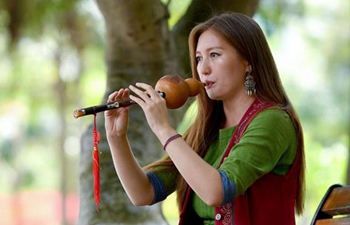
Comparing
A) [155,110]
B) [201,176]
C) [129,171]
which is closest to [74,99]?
[129,171]

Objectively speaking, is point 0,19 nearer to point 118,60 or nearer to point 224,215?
point 118,60

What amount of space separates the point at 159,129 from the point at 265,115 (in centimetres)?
33

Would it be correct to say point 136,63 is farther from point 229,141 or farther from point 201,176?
point 201,176

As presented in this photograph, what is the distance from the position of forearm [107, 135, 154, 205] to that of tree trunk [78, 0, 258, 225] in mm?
769

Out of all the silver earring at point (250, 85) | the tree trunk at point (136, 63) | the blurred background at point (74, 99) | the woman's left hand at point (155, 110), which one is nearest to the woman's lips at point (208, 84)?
the silver earring at point (250, 85)

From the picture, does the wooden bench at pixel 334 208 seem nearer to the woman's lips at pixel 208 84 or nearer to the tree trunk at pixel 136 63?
the woman's lips at pixel 208 84

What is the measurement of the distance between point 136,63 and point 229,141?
1242 mm

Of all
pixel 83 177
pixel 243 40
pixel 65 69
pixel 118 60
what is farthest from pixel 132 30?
pixel 65 69

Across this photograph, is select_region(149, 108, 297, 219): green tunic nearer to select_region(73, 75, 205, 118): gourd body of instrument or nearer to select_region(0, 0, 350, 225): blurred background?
select_region(73, 75, 205, 118): gourd body of instrument

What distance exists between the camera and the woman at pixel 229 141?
2.51 metres

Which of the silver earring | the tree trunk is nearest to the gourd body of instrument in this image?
the silver earring

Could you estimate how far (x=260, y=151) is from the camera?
2559 millimetres

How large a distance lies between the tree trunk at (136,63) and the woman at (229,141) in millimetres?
742

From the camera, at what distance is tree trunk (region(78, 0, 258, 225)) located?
3.67 m
